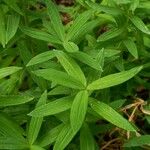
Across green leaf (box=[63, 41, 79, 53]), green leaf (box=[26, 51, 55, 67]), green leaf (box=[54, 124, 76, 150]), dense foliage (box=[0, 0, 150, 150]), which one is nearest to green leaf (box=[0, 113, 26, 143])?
dense foliage (box=[0, 0, 150, 150])

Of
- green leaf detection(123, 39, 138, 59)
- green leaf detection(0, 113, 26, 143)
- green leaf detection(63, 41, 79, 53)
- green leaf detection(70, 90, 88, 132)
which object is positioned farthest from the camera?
green leaf detection(123, 39, 138, 59)

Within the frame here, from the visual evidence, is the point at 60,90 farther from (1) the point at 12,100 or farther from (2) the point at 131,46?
(2) the point at 131,46

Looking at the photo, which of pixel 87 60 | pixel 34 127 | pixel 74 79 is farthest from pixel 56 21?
pixel 34 127

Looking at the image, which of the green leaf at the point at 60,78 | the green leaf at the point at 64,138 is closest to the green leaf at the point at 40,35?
the green leaf at the point at 60,78

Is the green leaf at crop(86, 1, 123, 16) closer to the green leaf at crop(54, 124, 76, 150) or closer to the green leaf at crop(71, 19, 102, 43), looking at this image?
the green leaf at crop(71, 19, 102, 43)

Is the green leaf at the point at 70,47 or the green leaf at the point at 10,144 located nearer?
the green leaf at the point at 10,144

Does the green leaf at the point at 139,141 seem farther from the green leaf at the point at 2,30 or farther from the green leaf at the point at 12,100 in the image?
the green leaf at the point at 2,30
